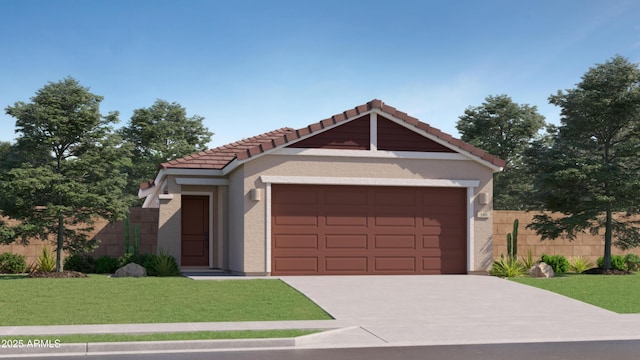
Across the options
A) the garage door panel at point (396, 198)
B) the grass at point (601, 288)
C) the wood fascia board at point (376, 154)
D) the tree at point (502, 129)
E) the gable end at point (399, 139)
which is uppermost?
the tree at point (502, 129)

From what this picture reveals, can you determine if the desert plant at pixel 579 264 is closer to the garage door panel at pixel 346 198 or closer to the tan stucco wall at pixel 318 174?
the tan stucco wall at pixel 318 174

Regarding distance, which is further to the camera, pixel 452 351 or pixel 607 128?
pixel 607 128

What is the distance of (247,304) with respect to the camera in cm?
1602

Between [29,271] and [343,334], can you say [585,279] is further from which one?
[29,271]

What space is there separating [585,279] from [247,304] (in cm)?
1111

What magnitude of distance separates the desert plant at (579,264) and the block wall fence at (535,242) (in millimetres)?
325

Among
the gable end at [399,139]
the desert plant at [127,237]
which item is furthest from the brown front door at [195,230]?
the gable end at [399,139]

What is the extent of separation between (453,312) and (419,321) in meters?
1.49

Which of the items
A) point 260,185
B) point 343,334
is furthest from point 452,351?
point 260,185

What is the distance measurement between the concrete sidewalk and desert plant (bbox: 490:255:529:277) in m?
1.92

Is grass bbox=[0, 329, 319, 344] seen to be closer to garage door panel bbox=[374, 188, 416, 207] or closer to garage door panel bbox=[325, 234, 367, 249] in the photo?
garage door panel bbox=[325, 234, 367, 249]

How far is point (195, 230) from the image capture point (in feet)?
84.3

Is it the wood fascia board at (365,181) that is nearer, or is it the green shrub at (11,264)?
the wood fascia board at (365,181)

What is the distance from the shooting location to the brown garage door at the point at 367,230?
22.2m
